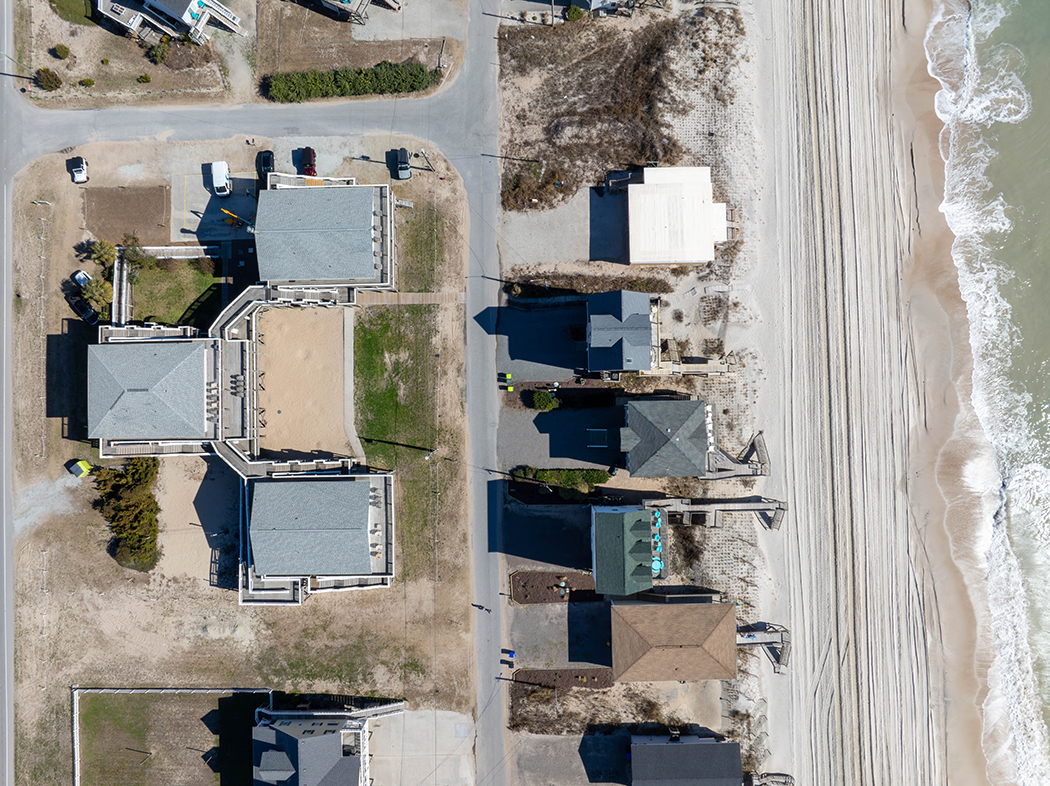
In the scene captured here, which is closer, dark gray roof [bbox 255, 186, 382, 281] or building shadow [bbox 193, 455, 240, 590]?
dark gray roof [bbox 255, 186, 382, 281]

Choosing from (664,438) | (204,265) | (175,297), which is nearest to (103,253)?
(175,297)

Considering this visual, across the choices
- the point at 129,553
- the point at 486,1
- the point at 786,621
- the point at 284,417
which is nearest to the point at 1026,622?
the point at 786,621

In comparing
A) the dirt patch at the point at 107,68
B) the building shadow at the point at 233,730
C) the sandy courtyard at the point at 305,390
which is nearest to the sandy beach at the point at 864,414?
the sandy courtyard at the point at 305,390

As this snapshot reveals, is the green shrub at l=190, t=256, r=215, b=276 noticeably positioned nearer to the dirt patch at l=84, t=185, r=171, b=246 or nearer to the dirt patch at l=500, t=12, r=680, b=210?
the dirt patch at l=84, t=185, r=171, b=246

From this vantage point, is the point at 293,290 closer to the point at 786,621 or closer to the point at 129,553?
the point at 129,553

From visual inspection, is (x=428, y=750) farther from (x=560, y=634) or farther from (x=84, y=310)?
(x=84, y=310)

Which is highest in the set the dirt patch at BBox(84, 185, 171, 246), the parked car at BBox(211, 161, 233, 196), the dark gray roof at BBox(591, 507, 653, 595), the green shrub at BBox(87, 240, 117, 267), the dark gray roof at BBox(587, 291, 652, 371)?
the parked car at BBox(211, 161, 233, 196)

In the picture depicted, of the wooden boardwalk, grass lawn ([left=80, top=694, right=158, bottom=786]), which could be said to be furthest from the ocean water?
grass lawn ([left=80, top=694, right=158, bottom=786])

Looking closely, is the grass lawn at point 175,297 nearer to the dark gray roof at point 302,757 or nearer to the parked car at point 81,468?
the parked car at point 81,468
